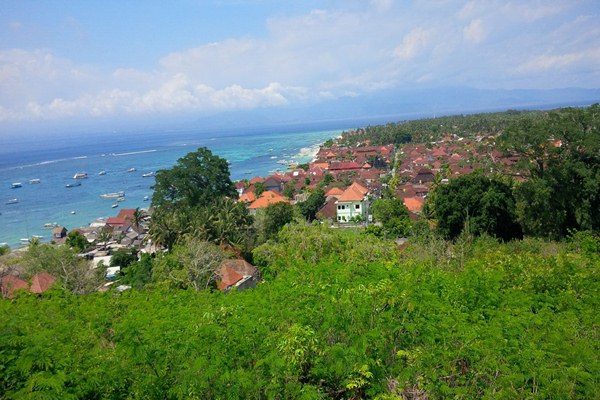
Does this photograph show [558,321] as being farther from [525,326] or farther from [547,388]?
[547,388]

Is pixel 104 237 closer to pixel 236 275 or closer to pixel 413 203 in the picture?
pixel 236 275

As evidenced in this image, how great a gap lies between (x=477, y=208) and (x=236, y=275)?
1270 centimetres

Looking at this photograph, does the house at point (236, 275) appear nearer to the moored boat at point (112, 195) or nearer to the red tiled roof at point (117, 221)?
the red tiled roof at point (117, 221)

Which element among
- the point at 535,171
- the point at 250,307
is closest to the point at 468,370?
the point at 250,307

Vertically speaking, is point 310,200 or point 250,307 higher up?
point 250,307

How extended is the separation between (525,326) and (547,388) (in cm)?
118

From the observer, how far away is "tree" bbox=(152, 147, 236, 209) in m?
27.7

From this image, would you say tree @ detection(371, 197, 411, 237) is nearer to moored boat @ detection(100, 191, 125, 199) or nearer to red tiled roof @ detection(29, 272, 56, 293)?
A: red tiled roof @ detection(29, 272, 56, 293)

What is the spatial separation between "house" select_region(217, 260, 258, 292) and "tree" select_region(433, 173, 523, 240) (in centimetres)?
1051

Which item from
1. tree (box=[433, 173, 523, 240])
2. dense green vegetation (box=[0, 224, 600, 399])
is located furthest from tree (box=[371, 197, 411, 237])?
dense green vegetation (box=[0, 224, 600, 399])

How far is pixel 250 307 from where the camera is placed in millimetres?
5848

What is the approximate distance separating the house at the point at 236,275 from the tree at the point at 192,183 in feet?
24.5

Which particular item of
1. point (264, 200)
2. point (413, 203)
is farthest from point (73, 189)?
point (413, 203)

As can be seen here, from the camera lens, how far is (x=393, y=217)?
2836cm
